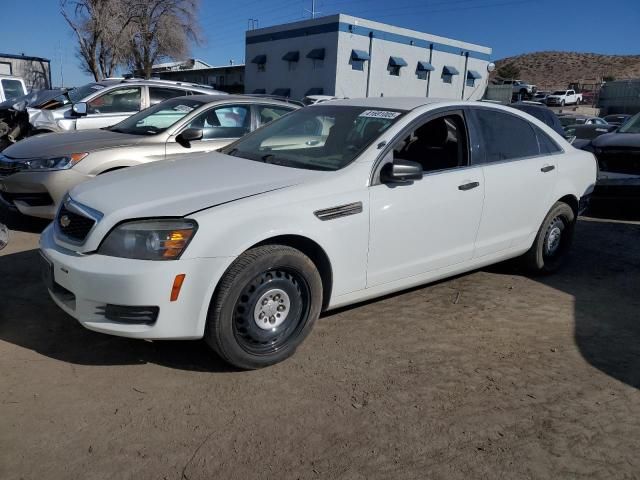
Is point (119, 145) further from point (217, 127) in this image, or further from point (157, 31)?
point (157, 31)

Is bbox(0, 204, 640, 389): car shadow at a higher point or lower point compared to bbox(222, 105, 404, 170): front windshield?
lower

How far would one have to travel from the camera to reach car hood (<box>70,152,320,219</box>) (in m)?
3.09

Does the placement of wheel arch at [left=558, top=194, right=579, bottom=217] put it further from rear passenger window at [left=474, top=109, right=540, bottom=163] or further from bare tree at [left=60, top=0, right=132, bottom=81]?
bare tree at [left=60, top=0, right=132, bottom=81]

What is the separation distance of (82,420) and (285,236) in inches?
56.6

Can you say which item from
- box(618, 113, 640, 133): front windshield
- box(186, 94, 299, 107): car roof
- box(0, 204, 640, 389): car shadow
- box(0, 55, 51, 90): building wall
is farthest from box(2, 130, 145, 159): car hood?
box(0, 55, 51, 90): building wall

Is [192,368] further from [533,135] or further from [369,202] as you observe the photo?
[533,135]

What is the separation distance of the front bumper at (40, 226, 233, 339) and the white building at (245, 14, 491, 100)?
29.2 metres

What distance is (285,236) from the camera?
324 cm

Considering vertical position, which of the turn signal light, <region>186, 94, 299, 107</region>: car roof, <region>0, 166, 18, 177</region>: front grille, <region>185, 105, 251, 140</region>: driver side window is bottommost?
the turn signal light

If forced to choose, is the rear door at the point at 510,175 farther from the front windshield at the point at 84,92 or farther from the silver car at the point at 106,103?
the front windshield at the point at 84,92

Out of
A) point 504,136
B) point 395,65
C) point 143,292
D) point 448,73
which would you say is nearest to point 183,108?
point 504,136

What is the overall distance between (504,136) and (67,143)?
4562 millimetres

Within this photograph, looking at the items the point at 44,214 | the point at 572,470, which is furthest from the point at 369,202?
the point at 44,214

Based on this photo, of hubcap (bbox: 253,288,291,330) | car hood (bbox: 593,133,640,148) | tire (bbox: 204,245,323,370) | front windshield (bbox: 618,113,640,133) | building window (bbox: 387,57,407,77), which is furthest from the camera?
building window (bbox: 387,57,407,77)
